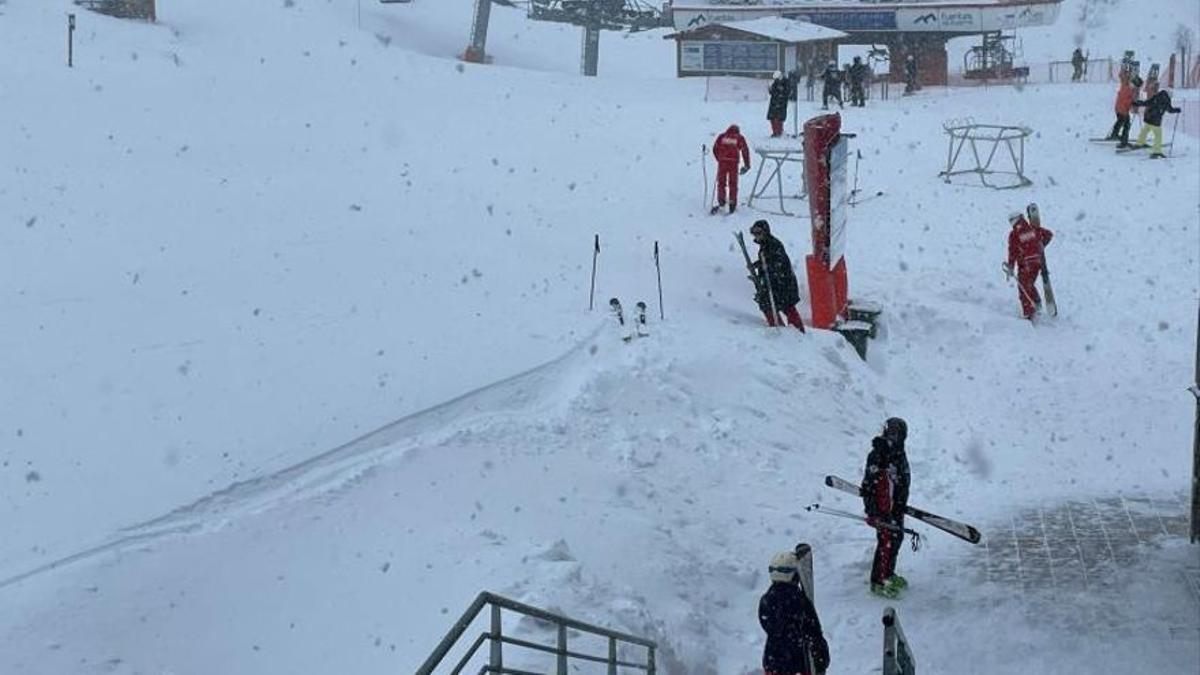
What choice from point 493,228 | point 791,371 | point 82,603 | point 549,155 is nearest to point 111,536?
point 82,603

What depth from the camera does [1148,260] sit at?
1953 cm

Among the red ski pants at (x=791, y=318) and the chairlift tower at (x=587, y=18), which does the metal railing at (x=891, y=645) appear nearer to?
the red ski pants at (x=791, y=318)

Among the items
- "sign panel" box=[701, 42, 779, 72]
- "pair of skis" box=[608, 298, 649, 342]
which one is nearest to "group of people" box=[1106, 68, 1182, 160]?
"sign panel" box=[701, 42, 779, 72]

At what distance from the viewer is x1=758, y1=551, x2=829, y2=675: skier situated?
8227 millimetres

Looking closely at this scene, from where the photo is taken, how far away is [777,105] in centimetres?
2603

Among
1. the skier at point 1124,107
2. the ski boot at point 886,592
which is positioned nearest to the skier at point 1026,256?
the ski boot at point 886,592

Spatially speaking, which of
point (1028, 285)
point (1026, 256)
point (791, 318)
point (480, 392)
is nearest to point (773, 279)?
point (791, 318)

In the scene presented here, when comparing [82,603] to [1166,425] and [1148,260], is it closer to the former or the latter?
[1166,425]

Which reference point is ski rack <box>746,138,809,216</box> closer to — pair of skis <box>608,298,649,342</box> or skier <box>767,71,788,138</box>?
skier <box>767,71,788,138</box>

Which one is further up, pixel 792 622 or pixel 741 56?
pixel 741 56

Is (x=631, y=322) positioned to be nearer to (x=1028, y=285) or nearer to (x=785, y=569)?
(x=1028, y=285)

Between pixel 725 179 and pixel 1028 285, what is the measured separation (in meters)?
4.92

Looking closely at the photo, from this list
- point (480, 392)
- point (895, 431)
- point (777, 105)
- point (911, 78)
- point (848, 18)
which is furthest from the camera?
point (848, 18)

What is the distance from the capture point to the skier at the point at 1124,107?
2619 cm
